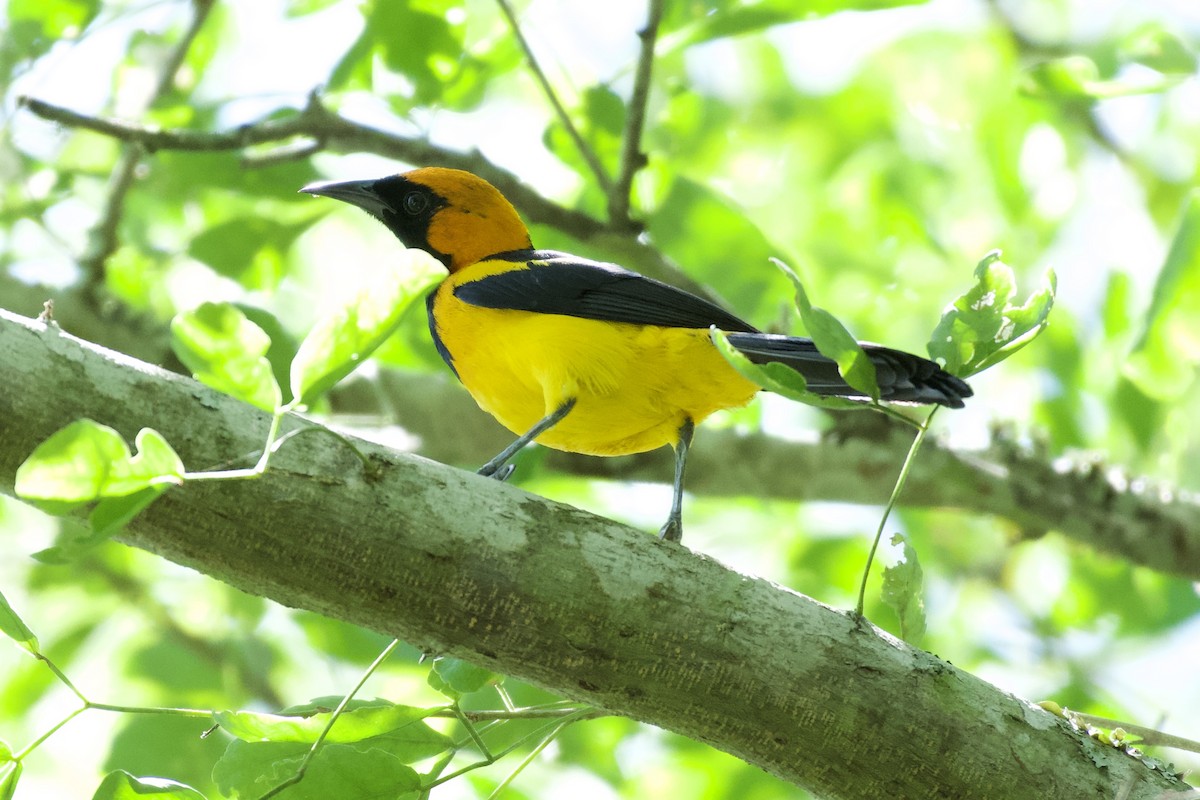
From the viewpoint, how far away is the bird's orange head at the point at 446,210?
5.04 m

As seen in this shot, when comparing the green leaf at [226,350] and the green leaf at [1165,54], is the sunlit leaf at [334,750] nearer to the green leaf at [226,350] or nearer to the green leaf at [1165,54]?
the green leaf at [226,350]

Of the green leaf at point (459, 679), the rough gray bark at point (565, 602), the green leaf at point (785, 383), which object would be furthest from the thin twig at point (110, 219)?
the green leaf at point (785, 383)

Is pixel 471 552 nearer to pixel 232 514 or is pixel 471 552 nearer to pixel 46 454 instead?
pixel 232 514

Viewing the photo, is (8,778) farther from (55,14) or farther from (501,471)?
(55,14)

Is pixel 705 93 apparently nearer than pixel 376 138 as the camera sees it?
No

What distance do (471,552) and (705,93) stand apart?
512 cm

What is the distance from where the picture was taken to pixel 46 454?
5.42ft

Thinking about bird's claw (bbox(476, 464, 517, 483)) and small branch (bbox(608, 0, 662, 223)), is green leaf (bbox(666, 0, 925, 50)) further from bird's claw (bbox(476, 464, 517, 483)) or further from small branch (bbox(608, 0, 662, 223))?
bird's claw (bbox(476, 464, 517, 483))

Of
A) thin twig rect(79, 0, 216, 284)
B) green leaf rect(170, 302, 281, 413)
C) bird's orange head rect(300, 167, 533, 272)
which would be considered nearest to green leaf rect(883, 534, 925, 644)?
green leaf rect(170, 302, 281, 413)

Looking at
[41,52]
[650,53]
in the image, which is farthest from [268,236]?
[650,53]

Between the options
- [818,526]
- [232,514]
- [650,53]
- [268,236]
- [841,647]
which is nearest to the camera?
[232,514]

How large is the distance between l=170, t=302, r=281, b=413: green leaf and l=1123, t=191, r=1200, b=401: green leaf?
139 inches

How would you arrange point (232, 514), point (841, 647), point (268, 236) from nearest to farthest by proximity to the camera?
point (232, 514)
point (841, 647)
point (268, 236)

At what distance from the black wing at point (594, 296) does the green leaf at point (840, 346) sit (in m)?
1.80
